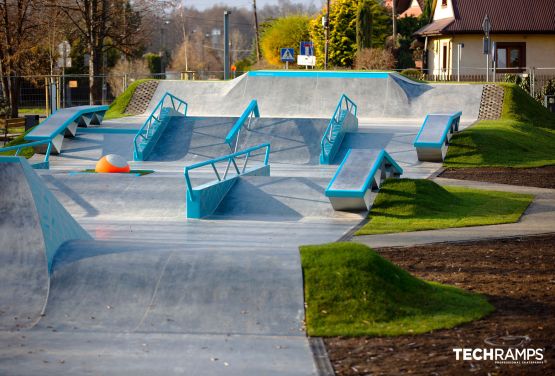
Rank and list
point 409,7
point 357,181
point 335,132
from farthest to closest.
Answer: point 409,7 < point 335,132 < point 357,181

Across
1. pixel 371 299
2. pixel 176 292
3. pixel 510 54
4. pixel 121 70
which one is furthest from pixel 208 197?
pixel 121 70

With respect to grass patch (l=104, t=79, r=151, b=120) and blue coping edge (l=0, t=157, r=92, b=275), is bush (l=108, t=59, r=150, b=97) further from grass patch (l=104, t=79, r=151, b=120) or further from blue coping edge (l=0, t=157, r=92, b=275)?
blue coping edge (l=0, t=157, r=92, b=275)

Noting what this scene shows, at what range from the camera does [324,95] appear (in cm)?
3103

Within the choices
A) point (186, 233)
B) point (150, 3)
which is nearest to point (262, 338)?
point (186, 233)

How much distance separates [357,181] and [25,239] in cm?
677

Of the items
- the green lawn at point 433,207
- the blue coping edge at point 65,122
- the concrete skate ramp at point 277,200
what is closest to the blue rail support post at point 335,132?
the green lawn at point 433,207

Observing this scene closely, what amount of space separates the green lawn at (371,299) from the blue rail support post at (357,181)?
5173mm

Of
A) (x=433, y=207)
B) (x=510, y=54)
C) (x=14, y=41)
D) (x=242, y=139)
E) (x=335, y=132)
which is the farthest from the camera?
(x=510, y=54)

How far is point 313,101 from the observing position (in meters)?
30.9

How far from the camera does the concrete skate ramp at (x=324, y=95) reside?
99.3 feet

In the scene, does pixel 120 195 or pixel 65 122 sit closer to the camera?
pixel 120 195

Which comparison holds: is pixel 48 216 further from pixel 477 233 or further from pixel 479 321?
pixel 477 233

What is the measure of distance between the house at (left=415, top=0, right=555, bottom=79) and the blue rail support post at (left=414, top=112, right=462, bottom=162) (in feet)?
90.4

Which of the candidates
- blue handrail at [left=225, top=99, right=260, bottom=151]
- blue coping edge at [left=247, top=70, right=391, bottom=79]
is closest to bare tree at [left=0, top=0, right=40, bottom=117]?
blue coping edge at [left=247, top=70, right=391, bottom=79]
